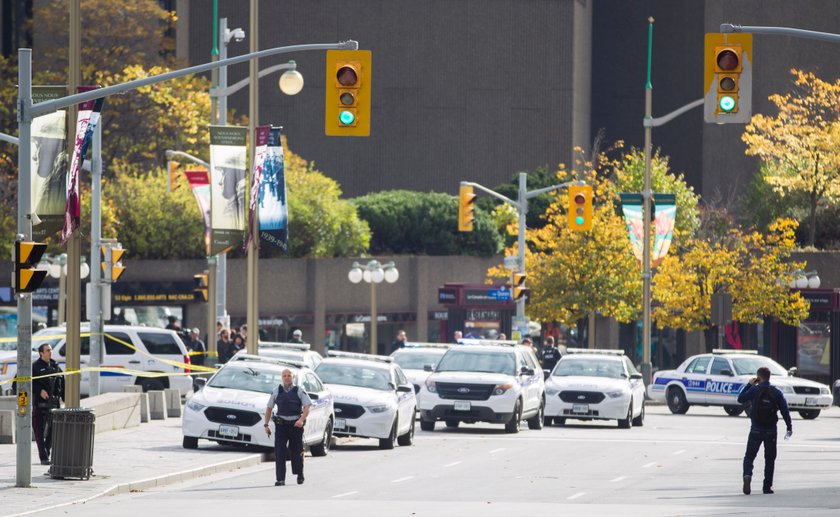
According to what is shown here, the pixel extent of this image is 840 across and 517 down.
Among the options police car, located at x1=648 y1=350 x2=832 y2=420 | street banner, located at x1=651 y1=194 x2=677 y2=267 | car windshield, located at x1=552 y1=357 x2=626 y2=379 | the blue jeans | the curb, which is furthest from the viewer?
street banner, located at x1=651 y1=194 x2=677 y2=267

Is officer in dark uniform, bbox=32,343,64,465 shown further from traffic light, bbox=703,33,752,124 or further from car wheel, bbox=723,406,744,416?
car wheel, bbox=723,406,744,416

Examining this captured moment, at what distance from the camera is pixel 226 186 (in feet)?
105

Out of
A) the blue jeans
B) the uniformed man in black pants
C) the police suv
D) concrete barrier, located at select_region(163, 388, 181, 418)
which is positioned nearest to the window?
concrete barrier, located at select_region(163, 388, 181, 418)

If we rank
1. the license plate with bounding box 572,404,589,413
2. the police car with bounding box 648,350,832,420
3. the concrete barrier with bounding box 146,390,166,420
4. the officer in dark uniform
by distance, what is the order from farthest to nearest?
the police car with bounding box 648,350,832,420, the license plate with bounding box 572,404,589,413, the concrete barrier with bounding box 146,390,166,420, the officer in dark uniform

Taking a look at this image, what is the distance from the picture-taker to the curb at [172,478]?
1903 cm

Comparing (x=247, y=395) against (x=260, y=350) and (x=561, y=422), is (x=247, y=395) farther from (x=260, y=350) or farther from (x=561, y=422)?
(x=561, y=422)

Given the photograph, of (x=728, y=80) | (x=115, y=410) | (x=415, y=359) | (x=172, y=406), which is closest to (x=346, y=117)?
(x=728, y=80)

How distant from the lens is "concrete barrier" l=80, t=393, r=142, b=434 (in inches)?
A: 1150

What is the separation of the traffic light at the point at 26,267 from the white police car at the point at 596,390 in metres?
17.6

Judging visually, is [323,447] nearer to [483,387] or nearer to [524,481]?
[524,481]

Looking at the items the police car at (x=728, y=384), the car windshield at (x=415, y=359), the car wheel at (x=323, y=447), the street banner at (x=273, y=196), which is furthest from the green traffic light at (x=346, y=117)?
the police car at (x=728, y=384)

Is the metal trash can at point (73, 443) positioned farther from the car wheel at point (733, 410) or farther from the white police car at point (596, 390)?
the car wheel at point (733, 410)

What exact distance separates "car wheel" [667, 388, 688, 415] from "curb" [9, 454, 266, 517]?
18373 millimetres

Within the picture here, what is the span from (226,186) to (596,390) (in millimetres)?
9090
